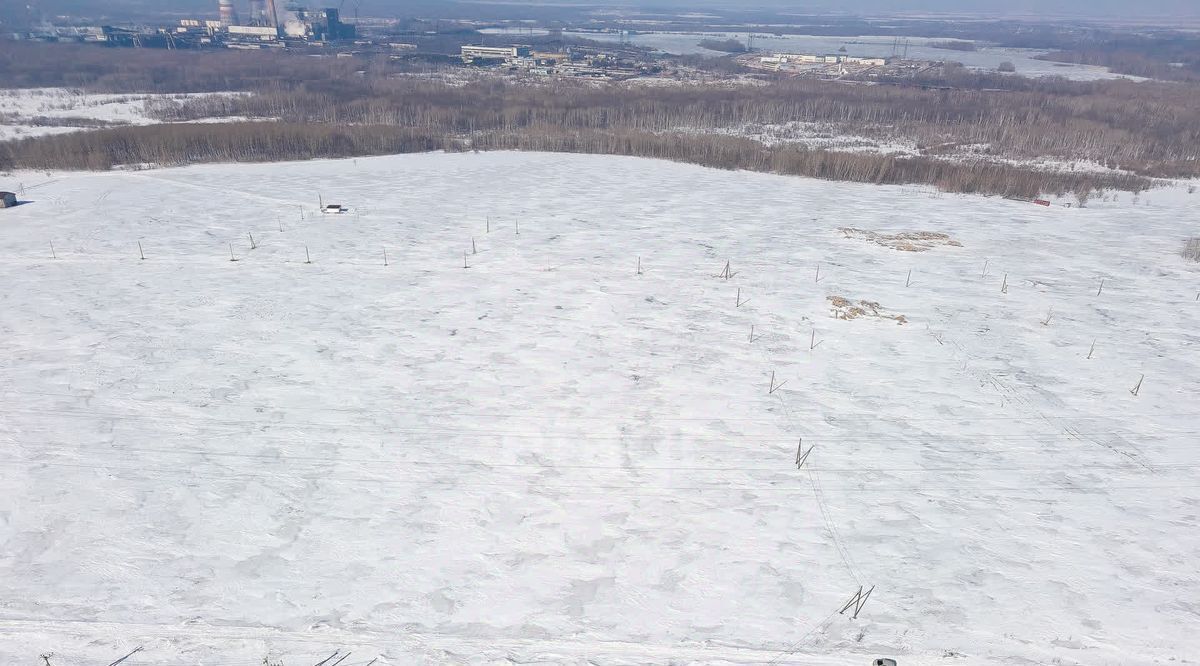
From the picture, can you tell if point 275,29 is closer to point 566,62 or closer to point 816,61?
point 566,62

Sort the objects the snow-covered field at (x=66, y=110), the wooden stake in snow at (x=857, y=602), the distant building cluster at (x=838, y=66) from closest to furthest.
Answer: the wooden stake in snow at (x=857, y=602) < the snow-covered field at (x=66, y=110) < the distant building cluster at (x=838, y=66)

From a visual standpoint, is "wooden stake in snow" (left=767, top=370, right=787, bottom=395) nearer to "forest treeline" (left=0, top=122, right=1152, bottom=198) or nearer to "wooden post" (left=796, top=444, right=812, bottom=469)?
"wooden post" (left=796, top=444, right=812, bottom=469)

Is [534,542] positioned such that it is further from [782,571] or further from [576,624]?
[782,571]

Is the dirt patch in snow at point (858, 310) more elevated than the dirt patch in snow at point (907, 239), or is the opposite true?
the dirt patch in snow at point (907, 239)

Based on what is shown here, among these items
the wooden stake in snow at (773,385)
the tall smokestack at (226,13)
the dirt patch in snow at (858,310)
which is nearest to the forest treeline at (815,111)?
the dirt patch in snow at (858,310)

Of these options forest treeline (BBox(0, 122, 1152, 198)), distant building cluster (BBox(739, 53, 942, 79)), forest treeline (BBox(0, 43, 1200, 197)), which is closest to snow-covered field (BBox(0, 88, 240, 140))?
forest treeline (BBox(0, 43, 1200, 197))

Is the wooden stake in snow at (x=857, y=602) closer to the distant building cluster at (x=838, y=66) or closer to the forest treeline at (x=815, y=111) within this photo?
the forest treeline at (x=815, y=111)
